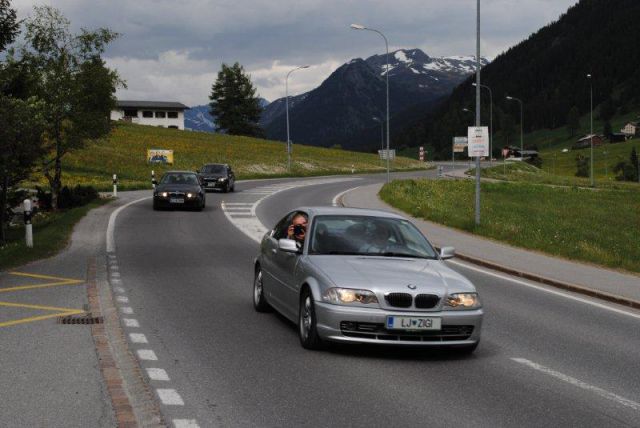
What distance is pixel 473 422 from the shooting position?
5922mm

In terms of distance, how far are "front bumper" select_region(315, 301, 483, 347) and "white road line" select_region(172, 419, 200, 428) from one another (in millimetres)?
2463

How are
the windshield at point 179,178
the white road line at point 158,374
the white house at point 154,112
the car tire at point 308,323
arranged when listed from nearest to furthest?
the white road line at point 158,374
the car tire at point 308,323
the windshield at point 179,178
the white house at point 154,112

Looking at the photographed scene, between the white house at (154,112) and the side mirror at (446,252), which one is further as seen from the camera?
the white house at (154,112)

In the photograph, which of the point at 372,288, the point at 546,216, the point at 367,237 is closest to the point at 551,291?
the point at 367,237

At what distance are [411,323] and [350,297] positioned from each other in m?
0.62

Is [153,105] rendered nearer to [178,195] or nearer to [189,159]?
[189,159]

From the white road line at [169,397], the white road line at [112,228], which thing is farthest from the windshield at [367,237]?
the white road line at [112,228]

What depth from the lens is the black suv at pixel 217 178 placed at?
44094mm

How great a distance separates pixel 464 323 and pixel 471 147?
1591 cm

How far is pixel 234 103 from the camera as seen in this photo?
151125 mm

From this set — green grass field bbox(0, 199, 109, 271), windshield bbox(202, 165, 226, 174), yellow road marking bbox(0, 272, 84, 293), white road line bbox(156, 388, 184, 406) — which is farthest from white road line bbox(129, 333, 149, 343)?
windshield bbox(202, 165, 226, 174)

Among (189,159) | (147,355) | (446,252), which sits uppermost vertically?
(189,159)

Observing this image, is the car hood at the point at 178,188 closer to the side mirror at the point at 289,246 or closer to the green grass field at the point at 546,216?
the green grass field at the point at 546,216

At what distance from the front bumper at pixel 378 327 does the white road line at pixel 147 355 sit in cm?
→ 157
